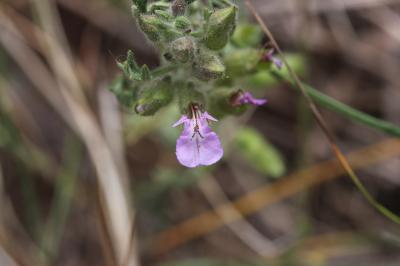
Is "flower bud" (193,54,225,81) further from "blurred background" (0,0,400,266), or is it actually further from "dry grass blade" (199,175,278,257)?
"dry grass blade" (199,175,278,257)

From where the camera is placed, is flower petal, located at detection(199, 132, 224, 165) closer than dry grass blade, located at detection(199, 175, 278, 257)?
Yes

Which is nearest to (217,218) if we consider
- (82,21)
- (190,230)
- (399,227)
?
(190,230)

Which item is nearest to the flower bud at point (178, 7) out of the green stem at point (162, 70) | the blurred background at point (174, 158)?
the green stem at point (162, 70)

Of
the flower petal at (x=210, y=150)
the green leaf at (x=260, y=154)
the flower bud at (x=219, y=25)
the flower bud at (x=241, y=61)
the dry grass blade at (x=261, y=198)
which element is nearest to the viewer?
the flower petal at (x=210, y=150)

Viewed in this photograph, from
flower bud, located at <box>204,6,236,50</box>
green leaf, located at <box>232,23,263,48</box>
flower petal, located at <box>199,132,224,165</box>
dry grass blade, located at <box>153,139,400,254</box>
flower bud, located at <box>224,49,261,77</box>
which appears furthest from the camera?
dry grass blade, located at <box>153,139,400,254</box>

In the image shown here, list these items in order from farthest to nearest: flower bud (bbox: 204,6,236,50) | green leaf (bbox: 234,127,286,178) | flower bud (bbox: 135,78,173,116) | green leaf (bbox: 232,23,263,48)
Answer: green leaf (bbox: 234,127,286,178)
green leaf (bbox: 232,23,263,48)
flower bud (bbox: 135,78,173,116)
flower bud (bbox: 204,6,236,50)

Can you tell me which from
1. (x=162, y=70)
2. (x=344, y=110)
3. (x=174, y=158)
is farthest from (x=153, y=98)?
(x=174, y=158)

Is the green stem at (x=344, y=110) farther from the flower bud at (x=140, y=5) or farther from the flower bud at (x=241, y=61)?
the flower bud at (x=140, y=5)

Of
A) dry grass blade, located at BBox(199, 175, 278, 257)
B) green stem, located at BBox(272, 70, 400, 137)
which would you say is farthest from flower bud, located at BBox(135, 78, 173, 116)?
dry grass blade, located at BBox(199, 175, 278, 257)
